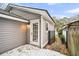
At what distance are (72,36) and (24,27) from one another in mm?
1197

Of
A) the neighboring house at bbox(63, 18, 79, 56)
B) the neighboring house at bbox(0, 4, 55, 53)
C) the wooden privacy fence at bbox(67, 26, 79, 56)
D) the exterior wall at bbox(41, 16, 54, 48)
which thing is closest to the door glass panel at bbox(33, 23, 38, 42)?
the neighboring house at bbox(0, 4, 55, 53)

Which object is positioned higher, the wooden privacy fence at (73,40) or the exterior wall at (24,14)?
the exterior wall at (24,14)

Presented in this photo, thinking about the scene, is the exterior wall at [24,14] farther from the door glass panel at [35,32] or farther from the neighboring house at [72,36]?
the neighboring house at [72,36]

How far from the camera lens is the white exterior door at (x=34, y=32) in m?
3.49

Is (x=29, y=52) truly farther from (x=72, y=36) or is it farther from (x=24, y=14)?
(x=72, y=36)

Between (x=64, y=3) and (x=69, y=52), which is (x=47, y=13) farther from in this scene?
(x=69, y=52)

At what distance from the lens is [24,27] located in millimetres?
3551

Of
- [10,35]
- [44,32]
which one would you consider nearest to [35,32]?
[44,32]

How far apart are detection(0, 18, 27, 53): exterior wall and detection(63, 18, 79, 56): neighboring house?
3.45 ft

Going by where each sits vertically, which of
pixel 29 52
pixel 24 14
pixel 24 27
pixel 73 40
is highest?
pixel 24 14

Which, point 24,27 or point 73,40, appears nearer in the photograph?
point 73,40

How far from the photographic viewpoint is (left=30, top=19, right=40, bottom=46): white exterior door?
349 centimetres

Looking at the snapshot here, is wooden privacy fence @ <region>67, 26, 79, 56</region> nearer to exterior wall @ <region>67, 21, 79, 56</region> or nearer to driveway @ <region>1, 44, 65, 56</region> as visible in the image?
exterior wall @ <region>67, 21, 79, 56</region>

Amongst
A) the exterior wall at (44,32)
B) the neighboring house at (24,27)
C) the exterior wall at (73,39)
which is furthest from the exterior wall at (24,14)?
the exterior wall at (73,39)
